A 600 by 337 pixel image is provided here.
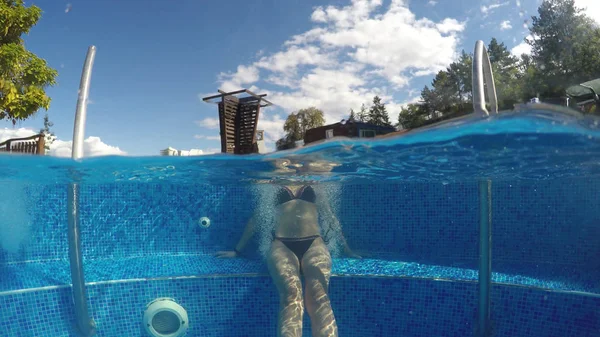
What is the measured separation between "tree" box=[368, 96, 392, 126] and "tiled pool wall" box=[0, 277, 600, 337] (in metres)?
2.94

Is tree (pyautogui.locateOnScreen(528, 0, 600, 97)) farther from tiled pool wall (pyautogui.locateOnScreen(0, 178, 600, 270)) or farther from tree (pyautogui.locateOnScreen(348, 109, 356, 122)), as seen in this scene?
tiled pool wall (pyautogui.locateOnScreen(0, 178, 600, 270))

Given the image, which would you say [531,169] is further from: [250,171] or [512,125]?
[250,171]

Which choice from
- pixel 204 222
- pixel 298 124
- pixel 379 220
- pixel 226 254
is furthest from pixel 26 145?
pixel 379 220

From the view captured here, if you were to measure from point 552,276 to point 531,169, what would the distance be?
2213mm

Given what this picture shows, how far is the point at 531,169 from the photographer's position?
791 cm

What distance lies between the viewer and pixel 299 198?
881 centimetres

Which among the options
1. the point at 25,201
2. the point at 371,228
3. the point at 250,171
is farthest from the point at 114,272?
the point at 371,228

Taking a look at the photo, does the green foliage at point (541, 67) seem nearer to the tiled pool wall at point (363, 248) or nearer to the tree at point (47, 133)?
the tiled pool wall at point (363, 248)

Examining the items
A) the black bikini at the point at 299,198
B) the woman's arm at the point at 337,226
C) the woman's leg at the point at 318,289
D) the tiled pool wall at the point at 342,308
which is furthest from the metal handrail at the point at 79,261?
the woman's arm at the point at 337,226

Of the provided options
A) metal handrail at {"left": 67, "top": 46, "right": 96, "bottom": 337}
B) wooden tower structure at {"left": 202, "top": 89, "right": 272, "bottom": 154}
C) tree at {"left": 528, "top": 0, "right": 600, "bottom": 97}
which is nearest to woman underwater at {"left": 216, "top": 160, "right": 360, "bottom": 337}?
wooden tower structure at {"left": 202, "top": 89, "right": 272, "bottom": 154}

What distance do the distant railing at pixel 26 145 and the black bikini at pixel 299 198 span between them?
4.32 metres

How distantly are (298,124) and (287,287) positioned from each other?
101 inches

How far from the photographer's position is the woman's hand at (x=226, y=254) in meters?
9.14

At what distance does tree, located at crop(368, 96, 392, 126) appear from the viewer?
5.57m
